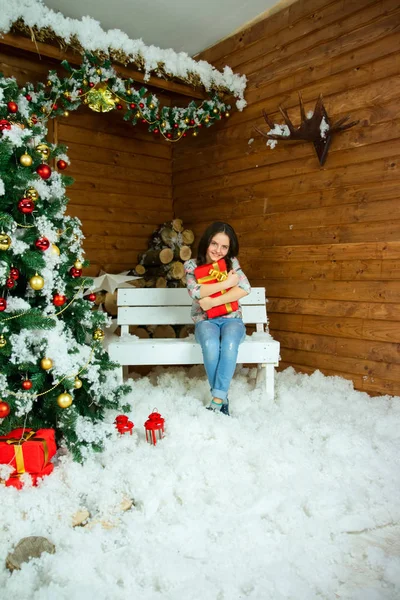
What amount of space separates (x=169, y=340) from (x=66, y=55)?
2066 mm

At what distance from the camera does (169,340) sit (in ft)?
10.2

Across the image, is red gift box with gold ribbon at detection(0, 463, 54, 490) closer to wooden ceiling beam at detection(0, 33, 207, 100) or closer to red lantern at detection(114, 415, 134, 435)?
red lantern at detection(114, 415, 134, 435)

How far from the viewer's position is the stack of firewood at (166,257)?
4.22 meters

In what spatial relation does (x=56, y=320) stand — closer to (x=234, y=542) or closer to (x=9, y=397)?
(x=9, y=397)

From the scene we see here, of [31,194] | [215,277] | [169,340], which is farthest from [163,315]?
[31,194]

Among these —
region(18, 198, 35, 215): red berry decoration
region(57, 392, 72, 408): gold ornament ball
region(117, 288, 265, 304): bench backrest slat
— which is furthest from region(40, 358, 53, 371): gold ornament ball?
region(117, 288, 265, 304): bench backrest slat

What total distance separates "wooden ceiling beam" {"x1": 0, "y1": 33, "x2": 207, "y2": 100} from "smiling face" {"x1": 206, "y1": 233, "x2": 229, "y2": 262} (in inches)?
61.8

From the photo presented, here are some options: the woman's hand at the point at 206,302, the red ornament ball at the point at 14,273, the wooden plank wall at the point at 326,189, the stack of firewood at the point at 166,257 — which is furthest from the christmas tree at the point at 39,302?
the stack of firewood at the point at 166,257

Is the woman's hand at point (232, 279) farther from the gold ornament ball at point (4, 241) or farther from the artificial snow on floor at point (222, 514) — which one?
the gold ornament ball at point (4, 241)

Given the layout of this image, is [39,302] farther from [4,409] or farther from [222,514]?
[222,514]

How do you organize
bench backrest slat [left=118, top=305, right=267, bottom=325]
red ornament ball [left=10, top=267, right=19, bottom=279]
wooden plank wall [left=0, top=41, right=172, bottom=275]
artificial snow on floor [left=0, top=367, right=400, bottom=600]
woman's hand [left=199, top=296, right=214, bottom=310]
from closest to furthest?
artificial snow on floor [left=0, top=367, right=400, bottom=600], red ornament ball [left=10, top=267, right=19, bottom=279], woman's hand [left=199, top=296, right=214, bottom=310], bench backrest slat [left=118, top=305, right=267, bottom=325], wooden plank wall [left=0, top=41, right=172, bottom=275]

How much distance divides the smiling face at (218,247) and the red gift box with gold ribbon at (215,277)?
4 cm

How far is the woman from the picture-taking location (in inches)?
103

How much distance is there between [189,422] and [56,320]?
2.83ft
